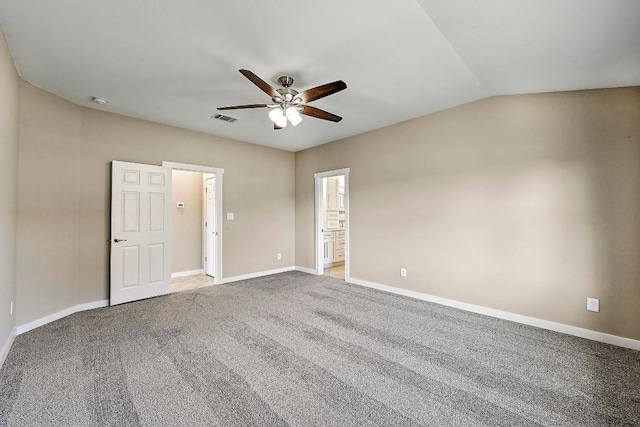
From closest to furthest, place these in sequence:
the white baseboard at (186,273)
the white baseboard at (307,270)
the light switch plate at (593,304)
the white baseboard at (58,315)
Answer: the light switch plate at (593,304) < the white baseboard at (58,315) < the white baseboard at (186,273) < the white baseboard at (307,270)

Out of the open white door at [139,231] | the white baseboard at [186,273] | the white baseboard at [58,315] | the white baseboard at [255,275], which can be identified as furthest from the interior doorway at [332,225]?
the white baseboard at [58,315]

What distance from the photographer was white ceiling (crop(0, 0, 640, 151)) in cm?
191

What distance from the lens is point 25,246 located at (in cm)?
304

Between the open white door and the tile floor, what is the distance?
0.49 meters

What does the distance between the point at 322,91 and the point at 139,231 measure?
342 cm

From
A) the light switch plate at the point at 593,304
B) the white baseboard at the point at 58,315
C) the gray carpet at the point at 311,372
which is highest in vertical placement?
the light switch plate at the point at 593,304

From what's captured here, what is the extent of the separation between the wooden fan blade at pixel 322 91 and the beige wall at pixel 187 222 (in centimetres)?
410

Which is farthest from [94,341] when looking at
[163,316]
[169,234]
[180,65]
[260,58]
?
[260,58]

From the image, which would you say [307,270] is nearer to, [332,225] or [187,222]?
[332,225]

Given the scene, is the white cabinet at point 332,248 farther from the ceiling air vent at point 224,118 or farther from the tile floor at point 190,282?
the ceiling air vent at point 224,118

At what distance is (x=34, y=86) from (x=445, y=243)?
17.8 feet

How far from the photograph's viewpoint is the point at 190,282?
5188mm

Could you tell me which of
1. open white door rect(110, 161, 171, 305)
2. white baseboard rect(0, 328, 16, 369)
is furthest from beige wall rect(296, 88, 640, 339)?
white baseboard rect(0, 328, 16, 369)

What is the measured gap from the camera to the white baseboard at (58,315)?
9.64 ft
